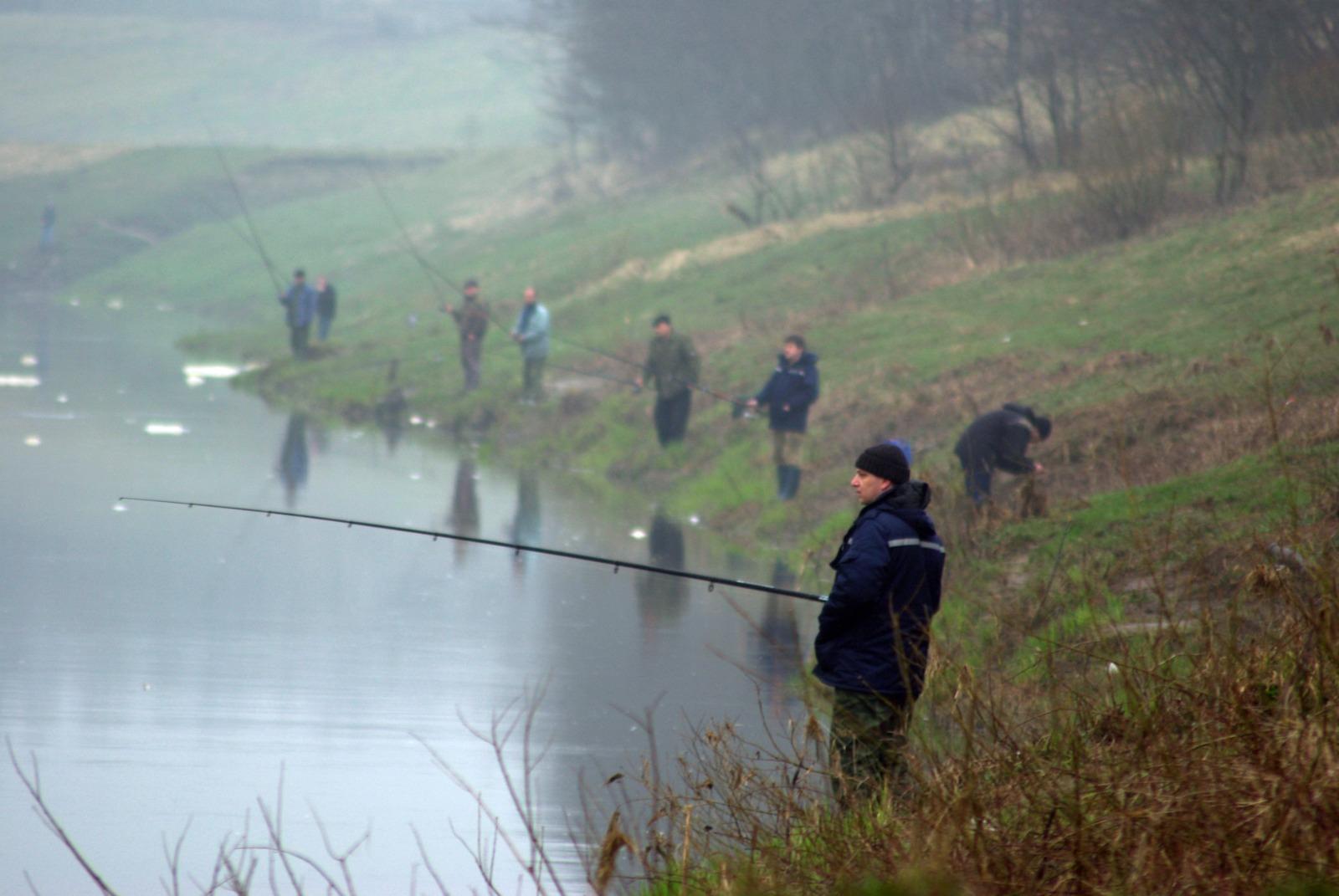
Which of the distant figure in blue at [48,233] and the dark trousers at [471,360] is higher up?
the distant figure in blue at [48,233]

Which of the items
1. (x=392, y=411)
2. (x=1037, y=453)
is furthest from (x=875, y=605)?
(x=392, y=411)

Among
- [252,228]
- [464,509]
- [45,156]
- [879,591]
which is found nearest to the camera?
[879,591]

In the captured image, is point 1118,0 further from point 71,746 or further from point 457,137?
point 457,137

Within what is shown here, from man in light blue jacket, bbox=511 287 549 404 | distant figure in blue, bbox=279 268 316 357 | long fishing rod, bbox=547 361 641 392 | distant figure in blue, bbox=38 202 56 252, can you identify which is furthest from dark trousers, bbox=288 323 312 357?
distant figure in blue, bbox=38 202 56 252

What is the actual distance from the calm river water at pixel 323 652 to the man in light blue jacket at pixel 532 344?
139 inches

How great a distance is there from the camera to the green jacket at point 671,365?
62.5 feet

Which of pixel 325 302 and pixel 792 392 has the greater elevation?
pixel 325 302

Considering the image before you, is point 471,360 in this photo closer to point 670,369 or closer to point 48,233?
point 670,369

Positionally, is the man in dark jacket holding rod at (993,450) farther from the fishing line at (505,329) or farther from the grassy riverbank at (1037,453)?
the fishing line at (505,329)

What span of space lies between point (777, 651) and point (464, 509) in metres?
6.07

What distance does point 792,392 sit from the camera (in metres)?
16.4

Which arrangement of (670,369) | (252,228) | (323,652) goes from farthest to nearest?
(252,228), (670,369), (323,652)

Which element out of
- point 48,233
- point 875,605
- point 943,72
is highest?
point 943,72

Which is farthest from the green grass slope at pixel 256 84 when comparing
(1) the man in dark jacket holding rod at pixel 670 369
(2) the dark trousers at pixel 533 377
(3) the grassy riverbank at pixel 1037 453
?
(1) the man in dark jacket holding rod at pixel 670 369
